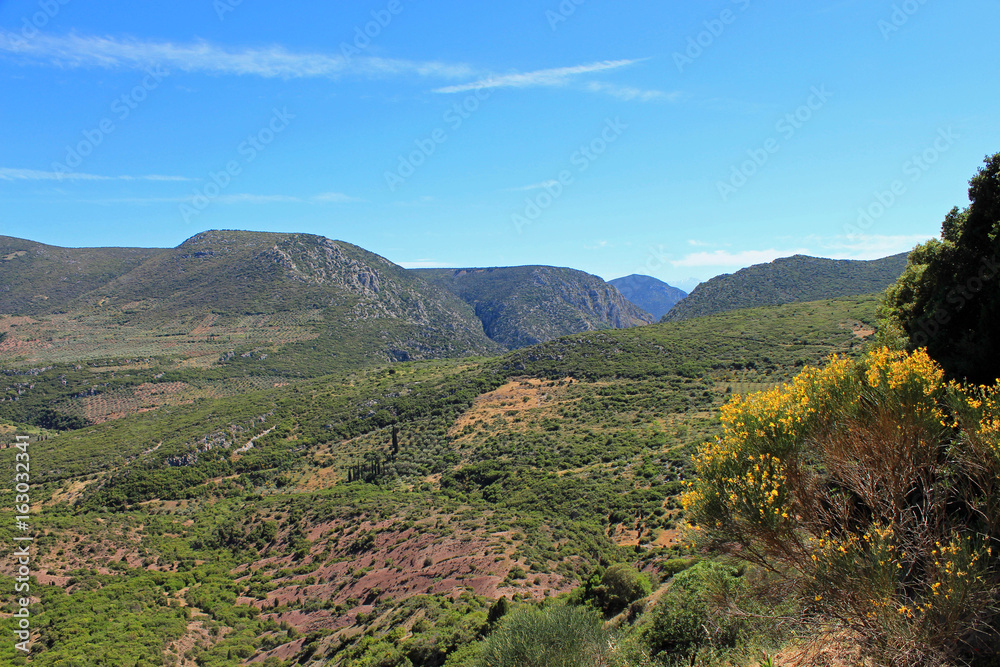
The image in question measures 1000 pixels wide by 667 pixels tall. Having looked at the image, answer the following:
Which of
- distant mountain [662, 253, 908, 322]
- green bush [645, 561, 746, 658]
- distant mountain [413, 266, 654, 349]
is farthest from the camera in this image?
distant mountain [413, 266, 654, 349]

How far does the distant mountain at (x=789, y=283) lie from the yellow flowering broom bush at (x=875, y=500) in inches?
3956

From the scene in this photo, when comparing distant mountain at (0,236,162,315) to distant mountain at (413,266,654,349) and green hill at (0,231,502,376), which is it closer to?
green hill at (0,231,502,376)

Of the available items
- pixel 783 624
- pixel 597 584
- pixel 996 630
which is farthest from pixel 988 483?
pixel 597 584

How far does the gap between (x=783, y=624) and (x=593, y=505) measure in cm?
2261

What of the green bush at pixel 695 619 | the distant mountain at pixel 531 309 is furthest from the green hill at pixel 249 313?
the green bush at pixel 695 619

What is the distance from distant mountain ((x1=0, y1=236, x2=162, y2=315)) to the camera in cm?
13075

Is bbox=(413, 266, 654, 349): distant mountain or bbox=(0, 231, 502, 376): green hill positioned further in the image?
bbox=(413, 266, 654, 349): distant mountain

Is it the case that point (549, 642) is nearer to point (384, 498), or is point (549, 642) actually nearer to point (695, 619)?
point (695, 619)

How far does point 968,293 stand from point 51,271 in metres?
194

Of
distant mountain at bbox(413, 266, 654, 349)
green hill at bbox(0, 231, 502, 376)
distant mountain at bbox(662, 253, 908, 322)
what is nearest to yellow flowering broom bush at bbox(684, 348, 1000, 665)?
green hill at bbox(0, 231, 502, 376)

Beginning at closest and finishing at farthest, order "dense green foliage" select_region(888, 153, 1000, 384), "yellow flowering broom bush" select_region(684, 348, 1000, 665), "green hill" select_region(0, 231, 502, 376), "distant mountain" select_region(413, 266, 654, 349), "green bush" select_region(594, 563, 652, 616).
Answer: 1. "yellow flowering broom bush" select_region(684, 348, 1000, 665)
2. "dense green foliage" select_region(888, 153, 1000, 384)
3. "green bush" select_region(594, 563, 652, 616)
4. "green hill" select_region(0, 231, 502, 376)
5. "distant mountain" select_region(413, 266, 654, 349)

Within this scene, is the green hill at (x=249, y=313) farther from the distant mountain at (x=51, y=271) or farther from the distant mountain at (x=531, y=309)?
the distant mountain at (x=531, y=309)

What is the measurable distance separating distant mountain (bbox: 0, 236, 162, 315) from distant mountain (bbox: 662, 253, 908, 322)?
15715 centimetres

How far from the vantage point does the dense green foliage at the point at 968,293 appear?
444 inches
